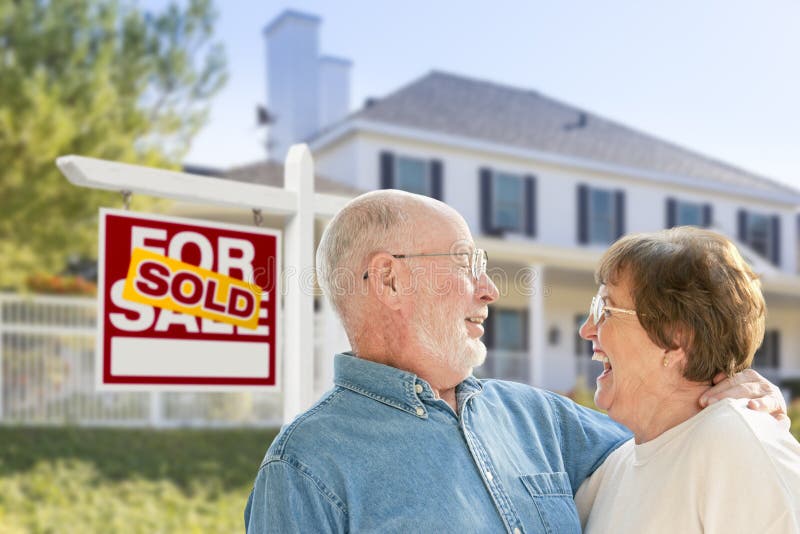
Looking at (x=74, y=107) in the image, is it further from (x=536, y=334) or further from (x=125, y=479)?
(x=536, y=334)

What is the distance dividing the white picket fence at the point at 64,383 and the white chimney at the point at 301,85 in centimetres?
766

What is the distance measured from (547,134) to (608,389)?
16728mm

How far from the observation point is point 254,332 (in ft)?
9.88

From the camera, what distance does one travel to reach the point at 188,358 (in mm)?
2889

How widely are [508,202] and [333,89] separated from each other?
4432 mm

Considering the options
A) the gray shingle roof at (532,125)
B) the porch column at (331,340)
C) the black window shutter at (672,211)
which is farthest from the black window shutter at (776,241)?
the porch column at (331,340)

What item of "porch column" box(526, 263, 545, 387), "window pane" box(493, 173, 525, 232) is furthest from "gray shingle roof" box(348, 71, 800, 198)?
"porch column" box(526, 263, 545, 387)

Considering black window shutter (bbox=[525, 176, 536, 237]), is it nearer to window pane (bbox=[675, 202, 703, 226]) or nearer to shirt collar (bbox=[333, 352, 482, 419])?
window pane (bbox=[675, 202, 703, 226])

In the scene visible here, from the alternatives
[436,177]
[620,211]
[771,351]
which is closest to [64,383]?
[436,177]

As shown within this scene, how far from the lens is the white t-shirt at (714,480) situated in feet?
6.10

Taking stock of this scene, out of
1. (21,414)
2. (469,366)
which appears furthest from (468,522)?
(21,414)

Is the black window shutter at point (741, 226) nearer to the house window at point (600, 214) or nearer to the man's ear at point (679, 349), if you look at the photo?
the house window at point (600, 214)

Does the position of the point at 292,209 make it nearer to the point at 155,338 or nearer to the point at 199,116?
the point at 155,338

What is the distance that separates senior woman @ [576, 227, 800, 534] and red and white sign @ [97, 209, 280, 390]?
3.83 feet
